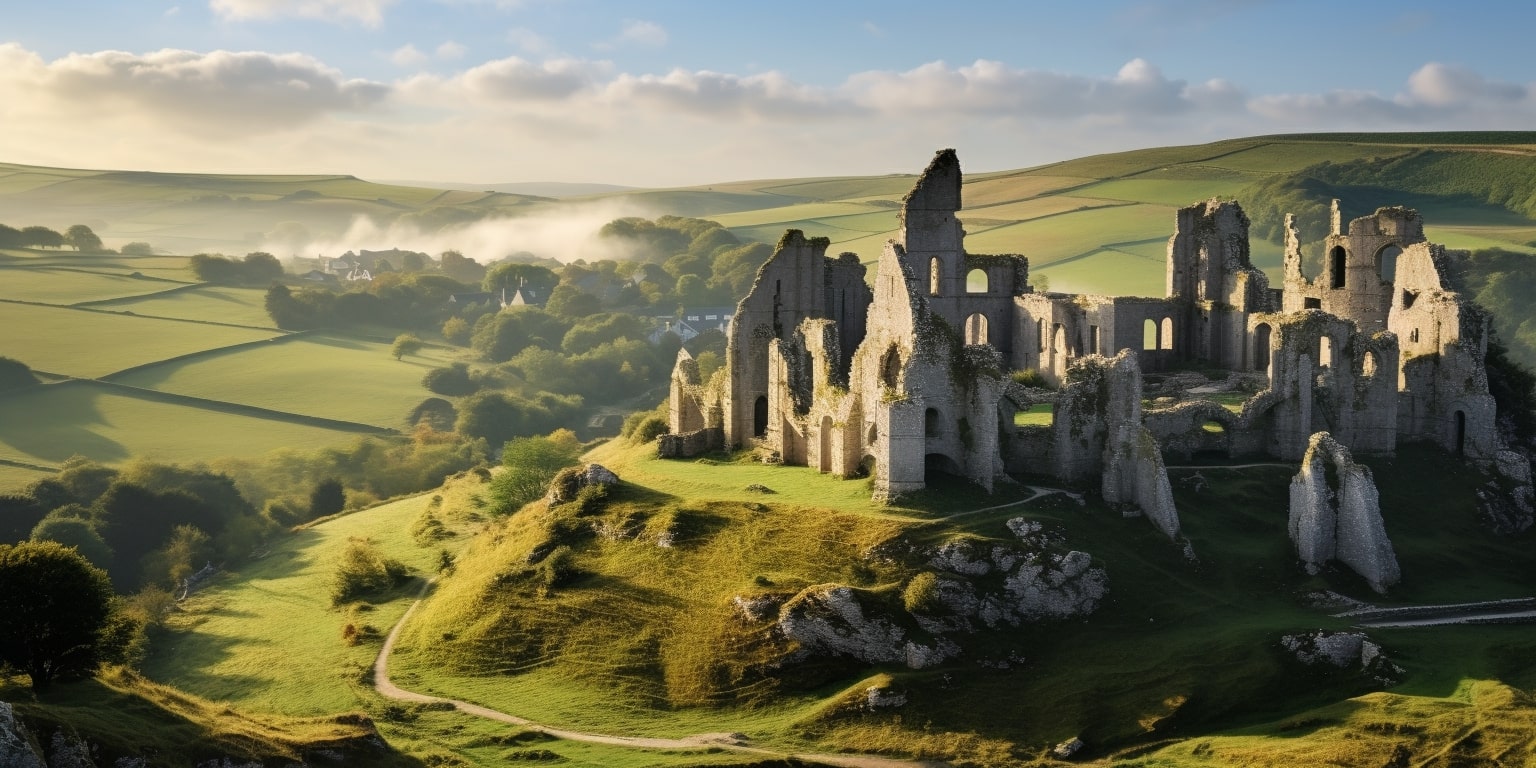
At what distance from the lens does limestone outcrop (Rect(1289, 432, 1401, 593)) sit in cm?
4144

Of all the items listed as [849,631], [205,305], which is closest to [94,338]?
[205,305]

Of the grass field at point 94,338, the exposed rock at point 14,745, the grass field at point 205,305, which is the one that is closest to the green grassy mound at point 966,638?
the exposed rock at point 14,745

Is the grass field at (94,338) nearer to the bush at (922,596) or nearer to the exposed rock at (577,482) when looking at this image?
the exposed rock at (577,482)

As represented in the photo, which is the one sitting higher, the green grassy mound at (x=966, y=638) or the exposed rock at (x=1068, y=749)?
the green grassy mound at (x=966, y=638)

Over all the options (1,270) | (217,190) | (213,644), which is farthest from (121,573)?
(217,190)

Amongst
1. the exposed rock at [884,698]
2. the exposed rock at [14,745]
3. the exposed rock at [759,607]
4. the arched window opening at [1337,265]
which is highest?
the arched window opening at [1337,265]

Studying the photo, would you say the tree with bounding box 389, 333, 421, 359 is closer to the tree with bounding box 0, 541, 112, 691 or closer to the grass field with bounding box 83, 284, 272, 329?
the grass field with bounding box 83, 284, 272, 329

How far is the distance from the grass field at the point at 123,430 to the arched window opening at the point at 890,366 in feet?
153

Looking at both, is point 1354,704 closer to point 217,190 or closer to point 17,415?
point 17,415

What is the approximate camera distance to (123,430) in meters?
82.4

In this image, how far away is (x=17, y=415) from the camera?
274 feet

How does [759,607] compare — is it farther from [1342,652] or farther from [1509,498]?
[1509,498]

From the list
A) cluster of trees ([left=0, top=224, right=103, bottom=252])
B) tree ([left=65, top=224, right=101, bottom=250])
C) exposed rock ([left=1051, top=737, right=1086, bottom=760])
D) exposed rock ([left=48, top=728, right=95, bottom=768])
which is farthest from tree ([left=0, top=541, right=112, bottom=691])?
tree ([left=65, top=224, right=101, bottom=250])

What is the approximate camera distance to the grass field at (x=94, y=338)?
92500 millimetres
